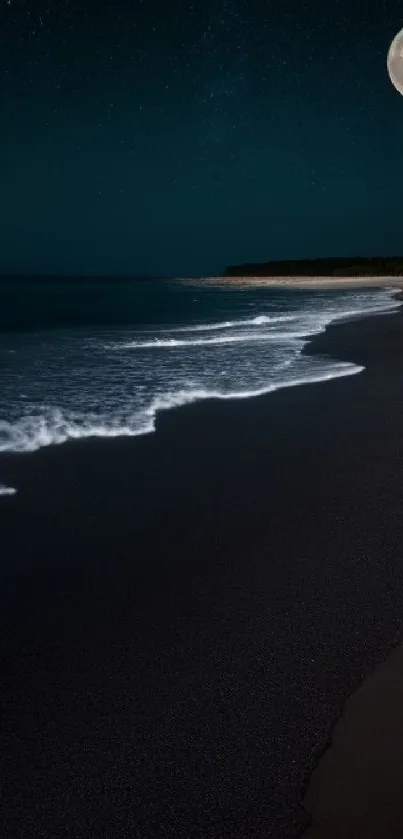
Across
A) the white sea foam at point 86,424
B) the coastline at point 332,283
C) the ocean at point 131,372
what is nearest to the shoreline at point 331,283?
the coastline at point 332,283

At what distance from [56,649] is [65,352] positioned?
14868 millimetres

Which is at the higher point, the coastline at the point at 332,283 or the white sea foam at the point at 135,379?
the coastline at the point at 332,283

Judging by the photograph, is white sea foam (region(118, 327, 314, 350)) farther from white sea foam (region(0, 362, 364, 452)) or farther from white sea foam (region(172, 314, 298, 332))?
white sea foam (region(0, 362, 364, 452))

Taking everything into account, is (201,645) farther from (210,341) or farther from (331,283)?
(331,283)

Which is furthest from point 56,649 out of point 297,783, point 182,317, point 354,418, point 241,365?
point 182,317

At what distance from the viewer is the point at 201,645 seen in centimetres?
323

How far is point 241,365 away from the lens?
44.0 feet

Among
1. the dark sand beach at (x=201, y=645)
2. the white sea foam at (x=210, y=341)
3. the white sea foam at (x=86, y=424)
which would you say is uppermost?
the white sea foam at (x=210, y=341)

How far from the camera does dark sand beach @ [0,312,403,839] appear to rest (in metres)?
2.28

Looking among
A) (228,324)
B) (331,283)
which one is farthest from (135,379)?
(331,283)

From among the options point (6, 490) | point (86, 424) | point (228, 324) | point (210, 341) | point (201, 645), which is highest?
point (228, 324)

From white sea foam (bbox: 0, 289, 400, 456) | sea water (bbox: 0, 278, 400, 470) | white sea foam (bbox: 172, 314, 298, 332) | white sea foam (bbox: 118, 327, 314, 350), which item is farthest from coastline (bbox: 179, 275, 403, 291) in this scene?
white sea foam (bbox: 0, 289, 400, 456)

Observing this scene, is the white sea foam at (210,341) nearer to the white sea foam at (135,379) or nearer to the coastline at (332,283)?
the white sea foam at (135,379)

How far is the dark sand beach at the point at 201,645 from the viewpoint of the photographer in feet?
7.49
